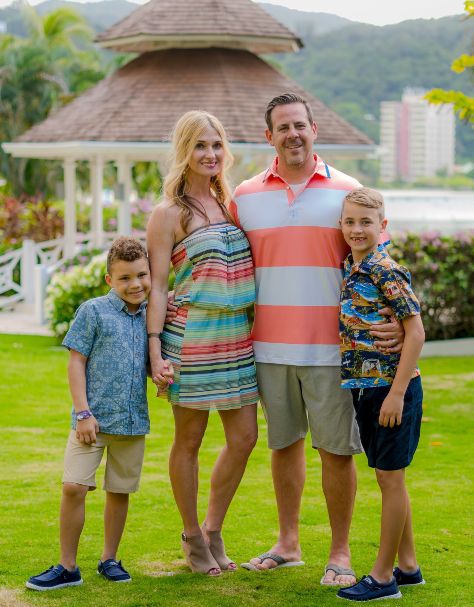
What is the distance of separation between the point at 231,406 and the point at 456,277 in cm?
843

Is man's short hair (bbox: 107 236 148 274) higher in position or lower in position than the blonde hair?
lower

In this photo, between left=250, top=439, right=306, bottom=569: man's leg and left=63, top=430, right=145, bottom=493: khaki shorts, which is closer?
left=63, top=430, right=145, bottom=493: khaki shorts

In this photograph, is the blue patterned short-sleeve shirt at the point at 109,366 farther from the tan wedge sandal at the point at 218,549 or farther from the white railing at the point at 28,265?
the white railing at the point at 28,265

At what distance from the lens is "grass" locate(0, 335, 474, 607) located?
478 cm

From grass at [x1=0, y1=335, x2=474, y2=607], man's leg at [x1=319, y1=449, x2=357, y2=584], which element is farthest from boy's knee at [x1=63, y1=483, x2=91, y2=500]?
man's leg at [x1=319, y1=449, x2=357, y2=584]

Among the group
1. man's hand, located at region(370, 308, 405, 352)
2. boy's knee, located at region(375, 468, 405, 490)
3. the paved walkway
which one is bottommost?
the paved walkway

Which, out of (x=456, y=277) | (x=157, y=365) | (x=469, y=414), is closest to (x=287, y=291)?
(x=157, y=365)

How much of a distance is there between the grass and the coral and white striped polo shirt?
39.9 inches

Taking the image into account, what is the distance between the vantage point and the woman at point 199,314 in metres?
4.87

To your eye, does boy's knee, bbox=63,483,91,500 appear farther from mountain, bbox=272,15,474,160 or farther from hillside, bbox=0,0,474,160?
mountain, bbox=272,15,474,160

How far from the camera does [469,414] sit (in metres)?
9.29

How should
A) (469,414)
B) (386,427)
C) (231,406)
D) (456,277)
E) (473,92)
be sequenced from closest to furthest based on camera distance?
(386,427)
(231,406)
(469,414)
(456,277)
(473,92)

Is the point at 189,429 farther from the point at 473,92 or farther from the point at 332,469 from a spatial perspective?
the point at 473,92

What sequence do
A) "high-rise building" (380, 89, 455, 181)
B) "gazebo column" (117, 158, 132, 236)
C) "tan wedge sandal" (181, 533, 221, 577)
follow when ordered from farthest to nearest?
"high-rise building" (380, 89, 455, 181), "gazebo column" (117, 158, 132, 236), "tan wedge sandal" (181, 533, 221, 577)
